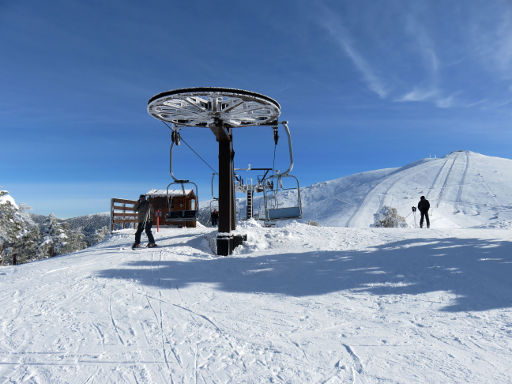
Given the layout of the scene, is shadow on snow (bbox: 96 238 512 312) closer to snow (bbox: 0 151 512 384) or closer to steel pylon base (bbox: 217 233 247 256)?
snow (bbox: 0 151 512 384)

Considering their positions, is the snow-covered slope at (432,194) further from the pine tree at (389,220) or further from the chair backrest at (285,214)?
the chair backrest at (285,214)

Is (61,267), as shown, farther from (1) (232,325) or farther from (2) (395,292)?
(2) (395,292)

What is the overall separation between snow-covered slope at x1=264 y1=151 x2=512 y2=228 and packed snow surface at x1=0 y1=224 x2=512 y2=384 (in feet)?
89.4

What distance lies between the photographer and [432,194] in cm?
5322

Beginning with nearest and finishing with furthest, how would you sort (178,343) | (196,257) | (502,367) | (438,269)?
1. (502,367)
2. (178,343)
3. (438,269)
4. (196,257)

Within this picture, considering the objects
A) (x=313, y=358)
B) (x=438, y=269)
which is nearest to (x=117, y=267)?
(x=313, y=358)

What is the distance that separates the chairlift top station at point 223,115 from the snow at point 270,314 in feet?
3.48

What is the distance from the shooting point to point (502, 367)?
2.88 meters

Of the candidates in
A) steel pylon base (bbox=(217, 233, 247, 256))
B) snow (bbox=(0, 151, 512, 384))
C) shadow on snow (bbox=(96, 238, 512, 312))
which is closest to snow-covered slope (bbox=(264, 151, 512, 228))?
shadow on snow (bbox=(96, 238, 512, 312))

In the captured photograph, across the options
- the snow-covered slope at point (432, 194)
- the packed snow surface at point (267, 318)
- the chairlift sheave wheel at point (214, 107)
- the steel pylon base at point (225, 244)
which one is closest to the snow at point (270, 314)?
the packed snow surface at point (267, 318)

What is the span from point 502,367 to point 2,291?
6866 millimetres

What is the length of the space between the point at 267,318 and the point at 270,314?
16cm

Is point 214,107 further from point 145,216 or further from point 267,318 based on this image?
point 267,318

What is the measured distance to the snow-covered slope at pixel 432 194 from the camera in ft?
136
